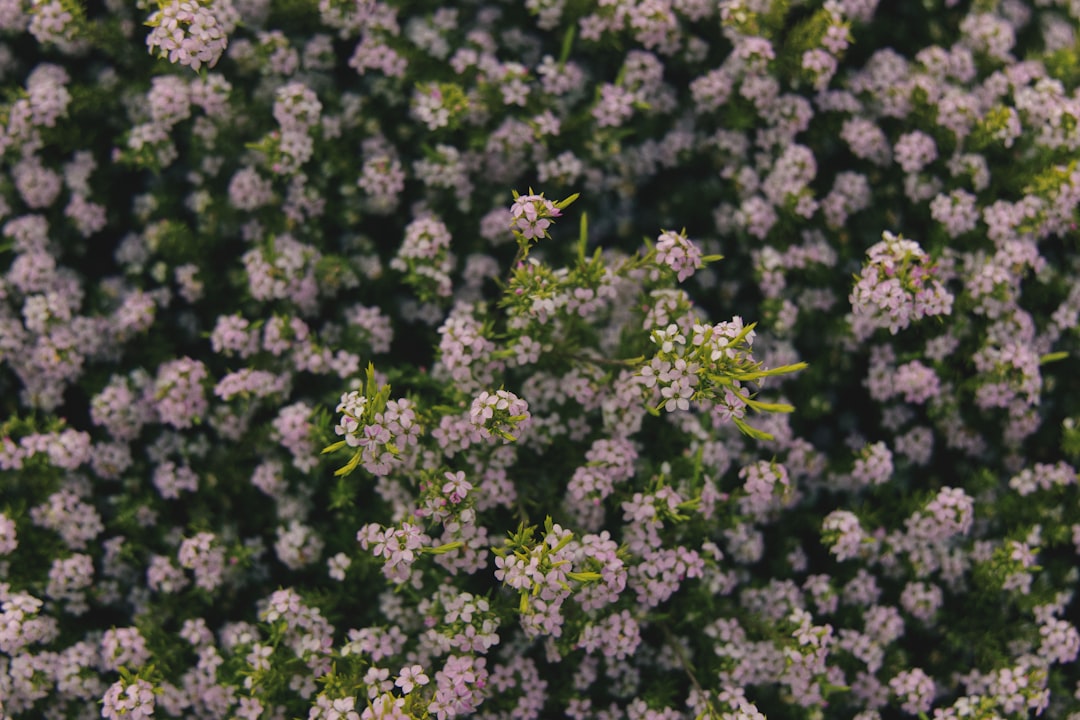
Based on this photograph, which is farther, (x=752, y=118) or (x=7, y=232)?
(x=752, y=118)

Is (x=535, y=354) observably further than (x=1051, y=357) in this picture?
No

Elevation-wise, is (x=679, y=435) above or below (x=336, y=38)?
below

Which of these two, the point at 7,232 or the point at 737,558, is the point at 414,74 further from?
the point at 737,558

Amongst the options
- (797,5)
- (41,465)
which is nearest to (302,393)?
(41,465)

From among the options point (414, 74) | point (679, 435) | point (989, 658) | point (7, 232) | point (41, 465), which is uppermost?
point (414, 74)

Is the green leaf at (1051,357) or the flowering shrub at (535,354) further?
the green leaf at (1051,357)

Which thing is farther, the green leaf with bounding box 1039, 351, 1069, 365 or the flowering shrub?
the green leaf with bounding box 1039, 351, 1069, 365

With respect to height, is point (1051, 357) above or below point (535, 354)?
below

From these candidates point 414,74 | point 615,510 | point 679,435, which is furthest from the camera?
point 414,74
